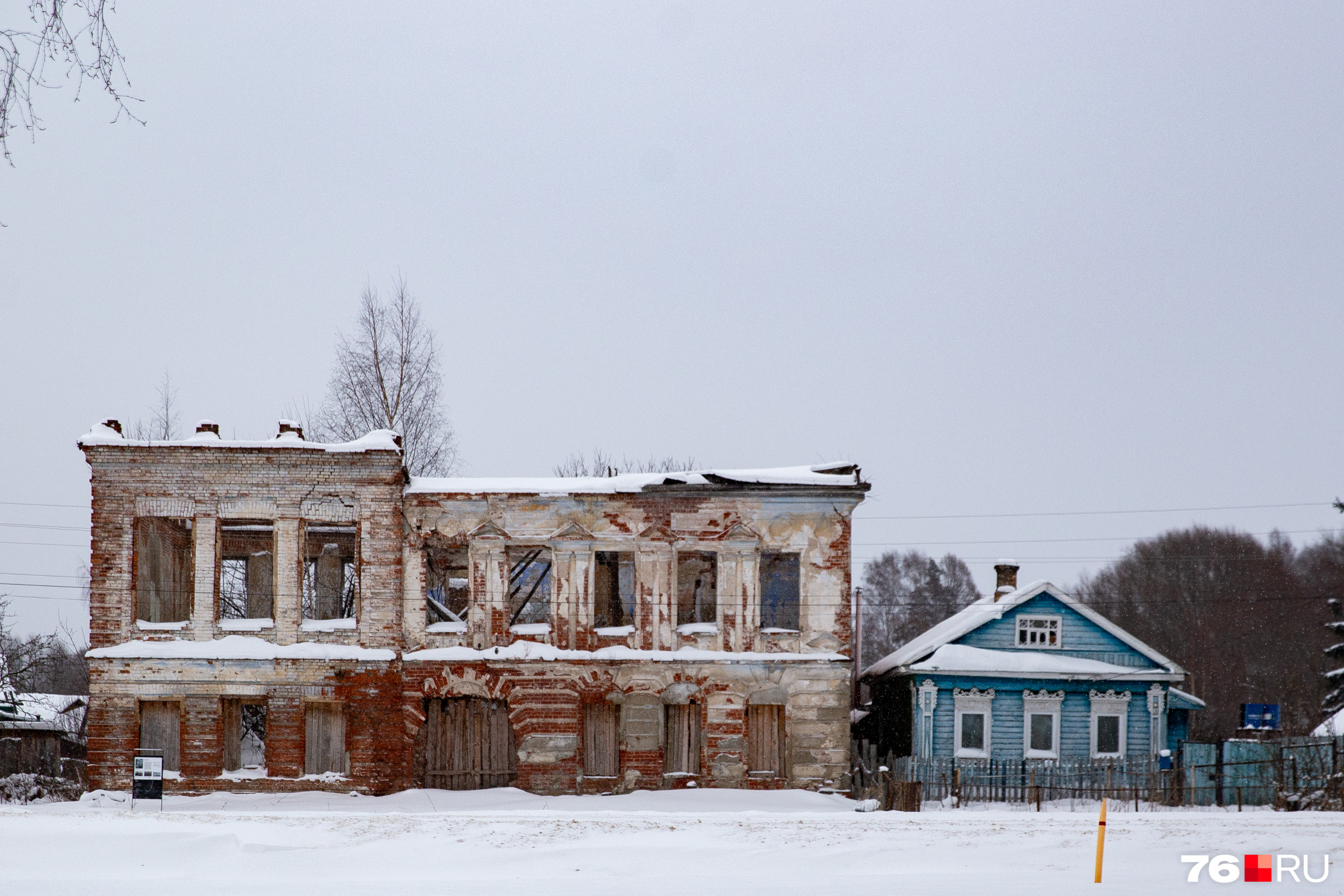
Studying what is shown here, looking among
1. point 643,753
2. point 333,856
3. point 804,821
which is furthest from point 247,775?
point 804,821

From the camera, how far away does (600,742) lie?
2969cm

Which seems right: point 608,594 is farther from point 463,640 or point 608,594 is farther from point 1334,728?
point 1334,728

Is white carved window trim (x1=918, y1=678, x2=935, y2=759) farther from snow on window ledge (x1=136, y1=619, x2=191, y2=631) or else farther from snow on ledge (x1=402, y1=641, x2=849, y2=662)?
snow on window ledge (x1=136, y1=619, x2=191, y2=631)

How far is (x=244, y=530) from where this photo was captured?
32312mm

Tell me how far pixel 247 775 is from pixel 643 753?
8.46 meters

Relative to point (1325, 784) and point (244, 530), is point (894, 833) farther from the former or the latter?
point (244, 530)

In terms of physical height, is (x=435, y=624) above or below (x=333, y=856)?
above

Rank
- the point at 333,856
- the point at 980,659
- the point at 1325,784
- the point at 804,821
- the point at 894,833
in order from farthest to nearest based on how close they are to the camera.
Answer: the point at 980,659 < the point at 1325,784 < the point at 804,821 < the point at 894,833 < the point at 333,856

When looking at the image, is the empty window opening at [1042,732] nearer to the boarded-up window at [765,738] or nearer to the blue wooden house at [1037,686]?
the blue wooden house at [1037,686]

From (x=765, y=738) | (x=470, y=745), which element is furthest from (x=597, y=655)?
(x=765, y=738)

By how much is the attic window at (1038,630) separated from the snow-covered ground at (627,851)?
8472 mm

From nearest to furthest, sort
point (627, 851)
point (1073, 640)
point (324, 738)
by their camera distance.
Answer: point (627, 851), point (324, 738), point (1073, 640)

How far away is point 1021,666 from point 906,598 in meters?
63.8

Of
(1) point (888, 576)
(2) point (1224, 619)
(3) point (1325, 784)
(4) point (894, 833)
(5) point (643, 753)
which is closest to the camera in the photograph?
(4) point (894, 833)
